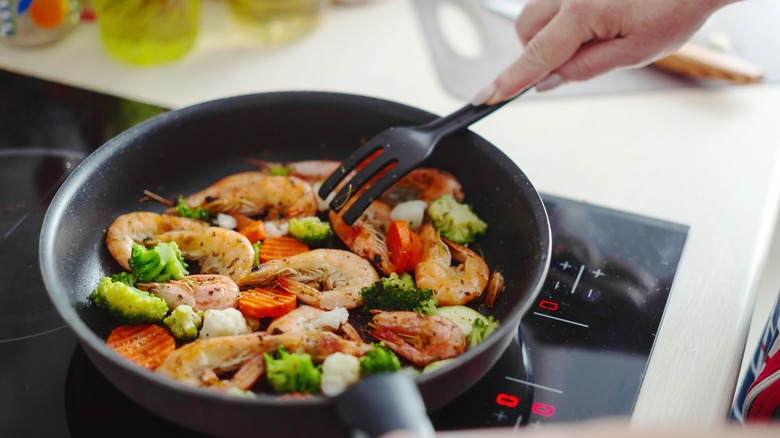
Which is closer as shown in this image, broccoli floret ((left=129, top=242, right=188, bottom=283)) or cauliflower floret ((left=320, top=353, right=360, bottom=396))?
cauliflower floret ((left=320, top=353, right=360, bottom=396))

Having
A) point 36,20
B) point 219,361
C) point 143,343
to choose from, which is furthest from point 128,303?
point 36,20

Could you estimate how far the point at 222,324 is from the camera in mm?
1171

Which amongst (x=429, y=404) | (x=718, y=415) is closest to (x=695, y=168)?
(x=718, y=415)

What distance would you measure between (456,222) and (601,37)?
0.51 metres

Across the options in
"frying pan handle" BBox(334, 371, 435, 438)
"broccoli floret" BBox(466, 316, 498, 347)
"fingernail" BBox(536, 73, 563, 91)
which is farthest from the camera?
"fingernail" BBox(536, 73, 563, 91)

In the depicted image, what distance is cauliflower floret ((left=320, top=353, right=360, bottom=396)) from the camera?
1.06 metres

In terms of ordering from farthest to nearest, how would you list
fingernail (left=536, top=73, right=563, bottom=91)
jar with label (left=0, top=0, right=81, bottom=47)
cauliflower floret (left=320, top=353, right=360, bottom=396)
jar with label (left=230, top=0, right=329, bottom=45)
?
jar with label (left=230, top=0, right=329, bottom=45) < jar with label (left=0, top=0, right=81, bottom=47) < fingernail (left=536, top=73, right=563, bottom=91) < cauliflower floret (left=320, top=353, right=360, bottom=396)

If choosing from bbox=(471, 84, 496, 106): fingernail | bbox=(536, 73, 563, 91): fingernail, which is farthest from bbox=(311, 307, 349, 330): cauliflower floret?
bbox=(536, 73, 563, 91): fingernail

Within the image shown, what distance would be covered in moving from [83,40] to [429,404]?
5.52 ft

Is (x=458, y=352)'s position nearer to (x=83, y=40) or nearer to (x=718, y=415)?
(x=718, y=415)

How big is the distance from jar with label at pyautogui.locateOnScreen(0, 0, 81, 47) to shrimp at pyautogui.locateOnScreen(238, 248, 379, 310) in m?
1.14

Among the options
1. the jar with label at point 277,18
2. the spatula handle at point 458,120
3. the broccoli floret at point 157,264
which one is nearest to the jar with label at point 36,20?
the jar with label at point 277,18

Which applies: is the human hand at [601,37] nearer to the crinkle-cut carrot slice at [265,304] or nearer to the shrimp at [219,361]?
the crinkle-cut carrot slice at [265,304]

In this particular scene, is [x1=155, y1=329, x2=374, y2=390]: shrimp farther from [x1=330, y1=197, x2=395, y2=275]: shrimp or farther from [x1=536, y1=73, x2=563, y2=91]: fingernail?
[x1=536, y1=73, x2=563, y2=91]: fingernail
